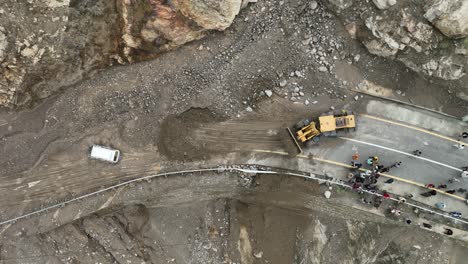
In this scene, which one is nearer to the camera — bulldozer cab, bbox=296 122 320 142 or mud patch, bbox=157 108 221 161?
bulldozer cab, bbox=296 122 320 142

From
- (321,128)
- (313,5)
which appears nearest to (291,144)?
(321,128)

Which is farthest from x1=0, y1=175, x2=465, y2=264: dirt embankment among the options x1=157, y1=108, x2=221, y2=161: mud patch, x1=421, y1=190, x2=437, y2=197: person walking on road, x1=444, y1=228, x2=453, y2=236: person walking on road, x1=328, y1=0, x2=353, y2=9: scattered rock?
x1=328, y1=0, x2=353, y2=9: scattered rock

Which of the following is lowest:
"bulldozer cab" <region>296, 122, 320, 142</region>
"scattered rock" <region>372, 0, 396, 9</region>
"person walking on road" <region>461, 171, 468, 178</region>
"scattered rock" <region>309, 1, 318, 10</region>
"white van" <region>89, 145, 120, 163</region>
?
"person walking on road" <region>461, 171, 468, 178</region>

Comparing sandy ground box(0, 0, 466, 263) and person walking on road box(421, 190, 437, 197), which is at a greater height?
sandy ground box(0, 0, 466, 263)

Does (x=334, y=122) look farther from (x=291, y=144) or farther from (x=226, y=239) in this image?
(x=226, y=239)

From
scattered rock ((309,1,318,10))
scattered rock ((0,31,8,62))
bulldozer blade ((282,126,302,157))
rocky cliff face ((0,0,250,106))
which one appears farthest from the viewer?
bulldozer blade ((282,126,302,157))

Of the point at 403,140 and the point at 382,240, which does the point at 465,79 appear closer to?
the point at 403,140

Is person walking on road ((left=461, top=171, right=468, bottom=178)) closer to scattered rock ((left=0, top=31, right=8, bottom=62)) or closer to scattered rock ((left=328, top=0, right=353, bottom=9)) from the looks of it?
scattered rock ((left=328, top=0, right=353, bottom=9))
